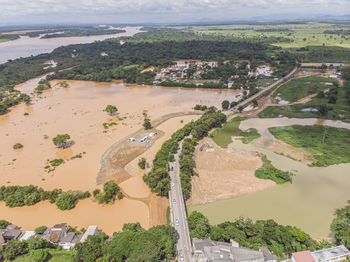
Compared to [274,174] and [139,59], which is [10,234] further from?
[139,59]

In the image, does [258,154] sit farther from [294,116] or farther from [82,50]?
[82,50]

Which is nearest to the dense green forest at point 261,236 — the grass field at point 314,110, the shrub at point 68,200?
the shrub at point 68,200

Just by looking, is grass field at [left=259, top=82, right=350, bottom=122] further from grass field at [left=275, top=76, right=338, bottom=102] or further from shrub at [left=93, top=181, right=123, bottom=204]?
shrub at [left=93, top=181, right=123, bottom=204]

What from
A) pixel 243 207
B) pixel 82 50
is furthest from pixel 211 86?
pixel 82 50

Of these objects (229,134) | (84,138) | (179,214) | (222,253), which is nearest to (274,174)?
(229,134)

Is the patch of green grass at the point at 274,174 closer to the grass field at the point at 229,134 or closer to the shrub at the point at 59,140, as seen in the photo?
the grass field at the point at 229,134

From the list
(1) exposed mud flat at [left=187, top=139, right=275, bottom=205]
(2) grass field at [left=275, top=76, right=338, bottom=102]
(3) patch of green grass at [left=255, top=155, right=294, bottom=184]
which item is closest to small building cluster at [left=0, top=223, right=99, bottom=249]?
(1) exposed mud flat at [left=187, top=139, right=275, bottom=205]
